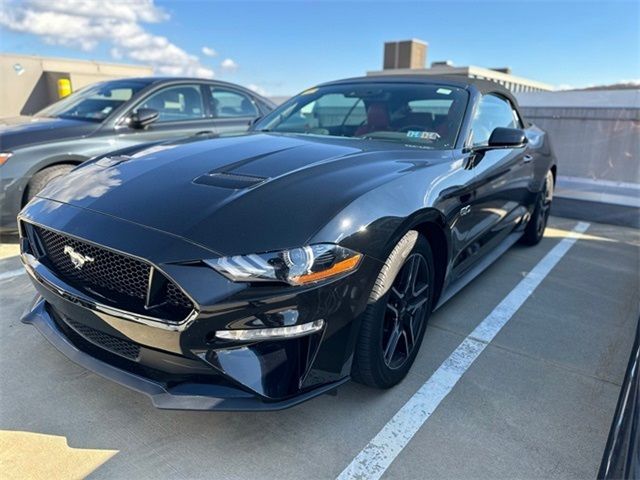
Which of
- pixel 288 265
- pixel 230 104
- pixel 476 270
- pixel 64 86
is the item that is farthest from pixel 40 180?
pixel 64 86

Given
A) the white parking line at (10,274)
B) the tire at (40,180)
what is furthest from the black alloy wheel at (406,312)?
the tire at (40,180)

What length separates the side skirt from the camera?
9.38ft

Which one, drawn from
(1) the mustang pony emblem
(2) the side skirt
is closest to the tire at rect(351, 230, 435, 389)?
(2) the side skirt

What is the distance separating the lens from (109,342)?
6.33ft

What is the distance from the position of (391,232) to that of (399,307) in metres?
0.43

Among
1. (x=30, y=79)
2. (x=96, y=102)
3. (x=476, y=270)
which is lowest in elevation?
(x=476, y=270)

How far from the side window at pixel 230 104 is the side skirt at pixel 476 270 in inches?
140

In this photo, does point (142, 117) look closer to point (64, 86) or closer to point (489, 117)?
point (489, 117)

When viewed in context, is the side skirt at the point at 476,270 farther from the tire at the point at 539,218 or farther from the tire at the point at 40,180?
the tire at the point at 40,180

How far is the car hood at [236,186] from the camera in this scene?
5.90ft

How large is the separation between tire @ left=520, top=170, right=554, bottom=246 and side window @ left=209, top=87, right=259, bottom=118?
3540mm

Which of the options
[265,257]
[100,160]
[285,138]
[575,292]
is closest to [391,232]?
[265,257]

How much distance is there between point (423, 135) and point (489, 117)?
0.88m

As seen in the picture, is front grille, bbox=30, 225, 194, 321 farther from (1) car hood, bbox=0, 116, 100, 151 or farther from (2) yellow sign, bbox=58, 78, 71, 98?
(2) yellow sign, bbox=58, 78, 71, 98
